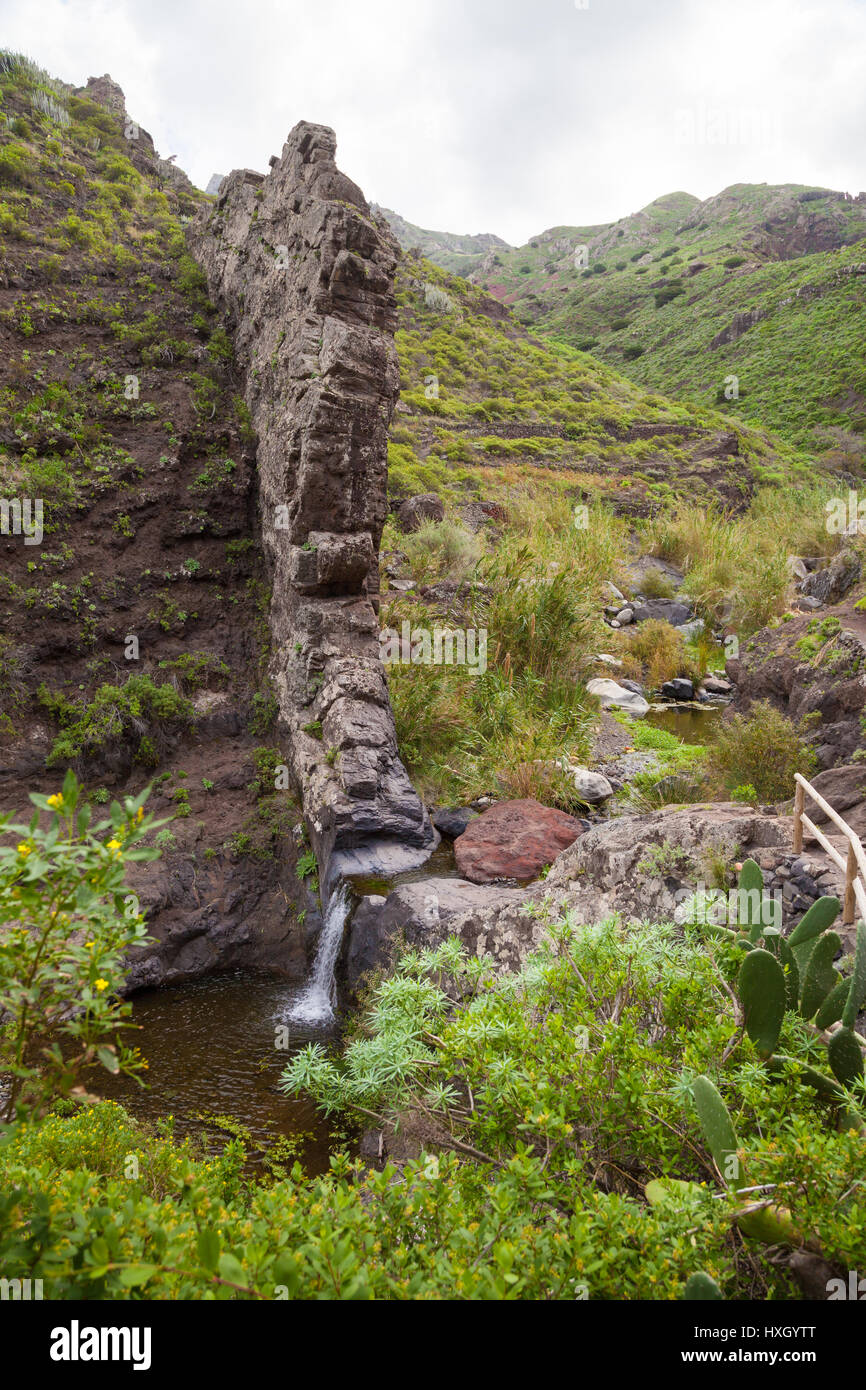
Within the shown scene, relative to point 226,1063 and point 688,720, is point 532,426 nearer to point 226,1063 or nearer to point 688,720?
point 688,720

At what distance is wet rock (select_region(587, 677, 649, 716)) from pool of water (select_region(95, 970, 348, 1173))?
609cm

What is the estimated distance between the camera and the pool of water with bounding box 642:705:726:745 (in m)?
9.33

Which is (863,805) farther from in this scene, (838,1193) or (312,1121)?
(312,1121)

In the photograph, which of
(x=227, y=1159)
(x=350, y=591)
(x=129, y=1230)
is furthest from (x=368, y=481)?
(x=129, y=1230)

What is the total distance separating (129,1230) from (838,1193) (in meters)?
1.60

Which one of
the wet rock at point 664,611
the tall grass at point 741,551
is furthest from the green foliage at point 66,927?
the wet rock at point 664,611

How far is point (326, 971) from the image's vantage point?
215 inches

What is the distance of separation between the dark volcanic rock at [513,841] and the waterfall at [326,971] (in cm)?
103

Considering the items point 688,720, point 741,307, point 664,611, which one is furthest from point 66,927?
point 741,307

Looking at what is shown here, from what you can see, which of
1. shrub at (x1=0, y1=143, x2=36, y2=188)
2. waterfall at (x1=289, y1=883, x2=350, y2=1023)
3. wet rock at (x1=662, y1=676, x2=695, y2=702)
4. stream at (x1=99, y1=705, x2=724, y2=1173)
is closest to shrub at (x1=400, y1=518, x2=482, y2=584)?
wet rock at (x1=662, y1=676, x2=695, y2=702)

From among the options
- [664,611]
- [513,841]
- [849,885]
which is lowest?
[513,841]

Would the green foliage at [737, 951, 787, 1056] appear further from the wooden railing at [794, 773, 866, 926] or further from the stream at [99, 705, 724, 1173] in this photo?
the stream at [99, 705, 724, 1173]

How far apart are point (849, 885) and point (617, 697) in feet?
24.5

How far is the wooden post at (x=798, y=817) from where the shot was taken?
12.1 feet
